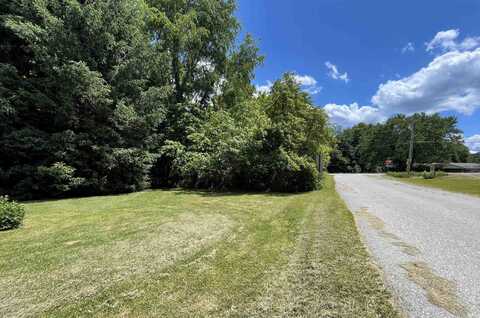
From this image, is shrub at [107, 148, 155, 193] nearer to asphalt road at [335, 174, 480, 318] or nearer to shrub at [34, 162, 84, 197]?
shrub at [34, 162, 84, 197]

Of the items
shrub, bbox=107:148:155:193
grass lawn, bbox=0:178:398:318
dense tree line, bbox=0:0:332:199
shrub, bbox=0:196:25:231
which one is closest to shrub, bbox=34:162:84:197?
dense tree line, bbox=0:0:332:199

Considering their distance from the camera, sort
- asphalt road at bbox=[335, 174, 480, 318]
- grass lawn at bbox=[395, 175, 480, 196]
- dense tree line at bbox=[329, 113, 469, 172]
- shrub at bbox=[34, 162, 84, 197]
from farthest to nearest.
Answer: dense tree line at bbox=[329, 113, 469, 172], grass lawn at bbox=[395, 175, 480, 196], shrub at bbox=[34, 162, 84, 197], asphalt road at bbox=[335, 174, 480, 318]

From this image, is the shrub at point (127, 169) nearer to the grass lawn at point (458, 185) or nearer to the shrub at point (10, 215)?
the shrub at point (10, 215)

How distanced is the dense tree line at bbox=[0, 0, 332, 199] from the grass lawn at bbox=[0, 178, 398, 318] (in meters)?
5.57

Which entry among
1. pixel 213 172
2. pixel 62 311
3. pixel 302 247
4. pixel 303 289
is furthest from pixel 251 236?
pixel 213 172

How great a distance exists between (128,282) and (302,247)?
2.80m

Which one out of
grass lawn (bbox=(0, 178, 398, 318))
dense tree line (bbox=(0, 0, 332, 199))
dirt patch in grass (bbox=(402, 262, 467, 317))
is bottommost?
grass lawn (bbox=(0, 178, 398, 318))

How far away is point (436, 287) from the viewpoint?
2656mm

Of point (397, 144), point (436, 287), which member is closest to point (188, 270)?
point (436, 287)

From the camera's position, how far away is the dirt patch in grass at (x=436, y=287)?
7.50 feet

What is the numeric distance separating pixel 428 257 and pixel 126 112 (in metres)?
11.7

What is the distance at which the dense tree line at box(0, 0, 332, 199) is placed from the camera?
9.26 m

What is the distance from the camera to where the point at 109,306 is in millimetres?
2326

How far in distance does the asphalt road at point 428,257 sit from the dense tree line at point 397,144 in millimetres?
36979
